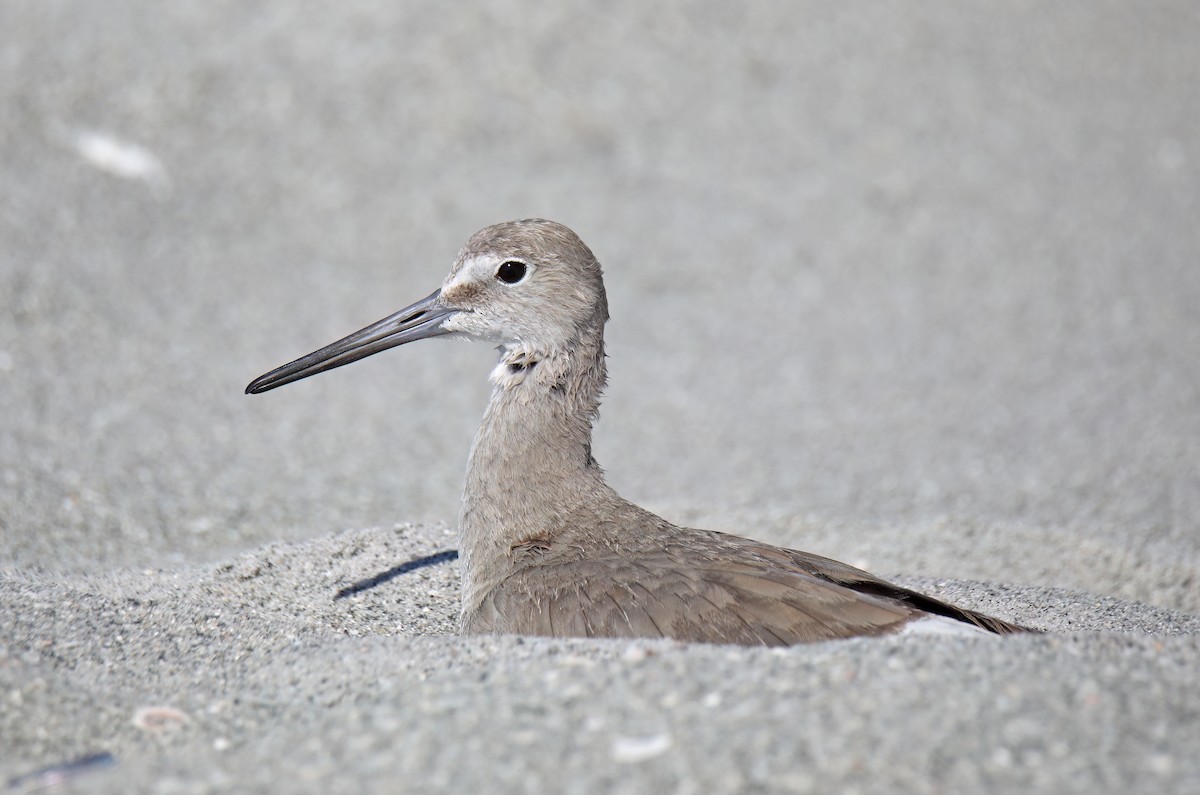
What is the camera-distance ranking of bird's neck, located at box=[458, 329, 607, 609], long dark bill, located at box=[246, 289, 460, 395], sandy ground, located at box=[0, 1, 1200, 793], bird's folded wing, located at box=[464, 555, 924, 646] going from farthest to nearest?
1. long dark bill, located at box=[246, 289, 460, 395]
2. bird's neck, located at box=[458, 329, 607, 609]
3. bird's folded wing, located at box=[464, 555, 924, 646]
4. sandy ground, located at box=[0, 1, 1200, 793]

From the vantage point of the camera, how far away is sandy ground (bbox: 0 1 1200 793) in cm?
281

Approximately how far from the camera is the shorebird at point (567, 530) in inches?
134

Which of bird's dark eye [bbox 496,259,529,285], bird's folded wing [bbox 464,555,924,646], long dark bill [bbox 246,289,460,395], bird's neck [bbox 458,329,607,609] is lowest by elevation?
bird's folded wing [bbox 464,555,924,646]

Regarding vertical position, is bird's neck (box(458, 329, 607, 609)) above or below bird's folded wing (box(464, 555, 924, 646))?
above

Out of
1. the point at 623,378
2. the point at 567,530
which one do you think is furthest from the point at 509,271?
the point at 623,378

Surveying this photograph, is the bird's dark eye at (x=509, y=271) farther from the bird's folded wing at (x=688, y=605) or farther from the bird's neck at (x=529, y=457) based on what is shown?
the bird's folded wing at (x=688, y=605)

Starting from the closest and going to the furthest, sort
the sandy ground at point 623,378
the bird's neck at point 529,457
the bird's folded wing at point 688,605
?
the sandy ground at point 623,378, the bird's folded wing at point 688,605, the bird's neck at point 529,457

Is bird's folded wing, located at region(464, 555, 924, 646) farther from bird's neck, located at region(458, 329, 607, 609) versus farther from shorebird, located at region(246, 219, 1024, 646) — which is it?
bird's neck, located at region(458, 329, 607, 609)

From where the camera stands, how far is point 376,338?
435 cm

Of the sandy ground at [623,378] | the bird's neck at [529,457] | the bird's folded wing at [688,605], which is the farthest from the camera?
the bird's neck at [529,457]

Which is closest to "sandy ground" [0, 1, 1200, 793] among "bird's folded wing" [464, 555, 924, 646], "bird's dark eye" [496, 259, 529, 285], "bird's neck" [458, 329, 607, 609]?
"bird's folded wing" [464, 555, 924, 646]

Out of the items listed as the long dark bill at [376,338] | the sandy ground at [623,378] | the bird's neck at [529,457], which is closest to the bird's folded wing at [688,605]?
the sandy ground at [623,378]

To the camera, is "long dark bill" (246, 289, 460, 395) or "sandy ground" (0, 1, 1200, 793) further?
"long dark bill" (246, 289, 460, 395)

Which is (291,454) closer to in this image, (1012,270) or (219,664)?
(219,664)
